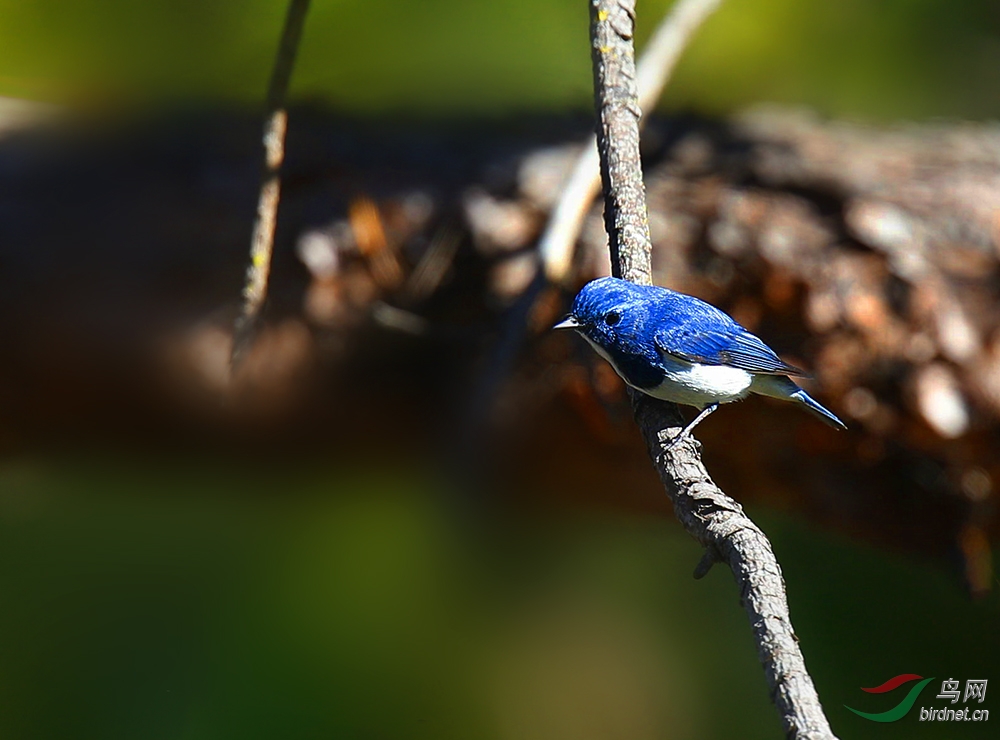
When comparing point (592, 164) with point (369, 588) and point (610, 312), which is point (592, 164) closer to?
point (610, 312)

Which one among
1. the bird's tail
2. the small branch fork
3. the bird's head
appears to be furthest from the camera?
the bird's tail

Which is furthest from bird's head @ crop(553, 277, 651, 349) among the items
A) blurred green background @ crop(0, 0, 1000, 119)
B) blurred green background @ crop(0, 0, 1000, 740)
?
blurred green background @ crop(0, 0, 1000, 119)

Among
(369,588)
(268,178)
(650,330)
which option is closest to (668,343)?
Answer: (650,330)

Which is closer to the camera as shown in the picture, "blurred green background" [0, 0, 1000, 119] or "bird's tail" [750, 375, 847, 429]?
"bird's tail" [750, 375, 847, 429]

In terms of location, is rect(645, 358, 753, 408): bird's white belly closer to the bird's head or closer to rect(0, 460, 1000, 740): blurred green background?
the bird's head

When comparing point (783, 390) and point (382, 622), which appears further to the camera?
point (382, 622)

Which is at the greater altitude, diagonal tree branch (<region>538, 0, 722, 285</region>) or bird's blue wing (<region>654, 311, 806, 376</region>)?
diagonal tree branch (<region>538, 0, 722, 285</region>)

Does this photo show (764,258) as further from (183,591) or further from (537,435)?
(183,591)

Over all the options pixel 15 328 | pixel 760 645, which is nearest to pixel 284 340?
pixel 15 328
